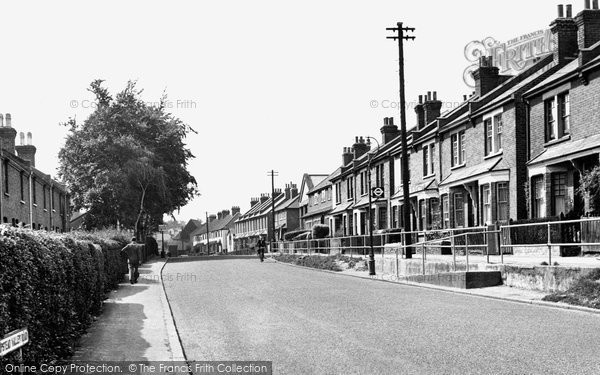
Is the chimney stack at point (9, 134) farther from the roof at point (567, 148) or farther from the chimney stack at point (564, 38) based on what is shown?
the chimney stack at point (564, 38)

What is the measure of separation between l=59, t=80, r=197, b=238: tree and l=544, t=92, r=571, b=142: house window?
30.5 m

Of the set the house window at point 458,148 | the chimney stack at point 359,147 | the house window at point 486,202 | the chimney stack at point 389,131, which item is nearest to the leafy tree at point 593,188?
the house window at point 486,202

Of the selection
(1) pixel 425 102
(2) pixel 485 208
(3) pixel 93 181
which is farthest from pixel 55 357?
(3) pixel 93 181

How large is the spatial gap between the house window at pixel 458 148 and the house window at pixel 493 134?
2.91 m

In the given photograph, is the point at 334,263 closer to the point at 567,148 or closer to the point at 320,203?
the point at 567,148

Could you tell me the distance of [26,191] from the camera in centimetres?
3603

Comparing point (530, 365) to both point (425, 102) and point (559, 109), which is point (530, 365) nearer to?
point (559, 109)

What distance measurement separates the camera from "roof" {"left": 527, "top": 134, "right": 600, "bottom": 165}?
2173 cm

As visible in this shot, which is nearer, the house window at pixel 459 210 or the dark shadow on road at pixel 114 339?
the dark shadow on road at pixel 114 339

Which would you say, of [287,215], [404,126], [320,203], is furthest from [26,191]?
[287,215]

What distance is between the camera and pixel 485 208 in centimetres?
2989

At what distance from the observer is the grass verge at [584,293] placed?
1392 cm

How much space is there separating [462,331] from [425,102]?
111ft

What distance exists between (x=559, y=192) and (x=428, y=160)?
1437 cm
